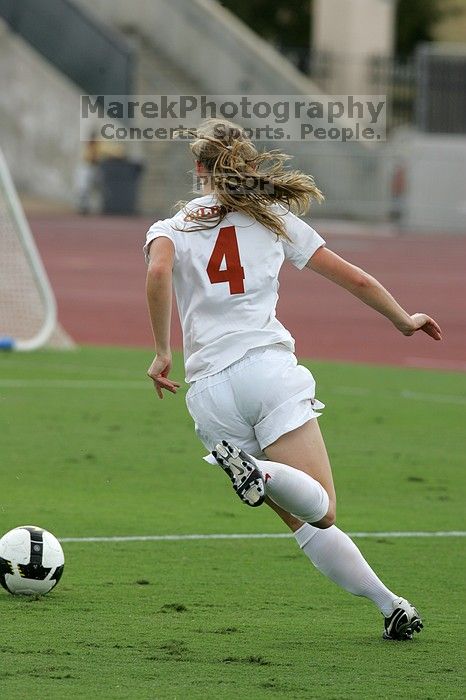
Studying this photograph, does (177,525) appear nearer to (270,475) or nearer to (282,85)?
(270,475)

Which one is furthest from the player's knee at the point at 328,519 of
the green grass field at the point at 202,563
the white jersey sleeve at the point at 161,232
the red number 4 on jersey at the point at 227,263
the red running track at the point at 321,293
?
the red running track at the point at 321,293

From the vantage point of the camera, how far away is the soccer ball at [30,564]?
6457 mm

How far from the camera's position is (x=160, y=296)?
578 cm

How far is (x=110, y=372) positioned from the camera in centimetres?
1532

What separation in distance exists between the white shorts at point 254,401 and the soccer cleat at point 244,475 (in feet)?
0.99

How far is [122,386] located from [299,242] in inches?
334

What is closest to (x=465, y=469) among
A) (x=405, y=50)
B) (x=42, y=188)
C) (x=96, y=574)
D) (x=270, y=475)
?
(x=96, y=574)

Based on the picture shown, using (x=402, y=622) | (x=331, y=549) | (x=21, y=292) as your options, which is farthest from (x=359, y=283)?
(x=21, y=292)

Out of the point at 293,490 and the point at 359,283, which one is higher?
the point at 359,283

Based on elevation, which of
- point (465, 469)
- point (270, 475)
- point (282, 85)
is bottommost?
point (465, 469)

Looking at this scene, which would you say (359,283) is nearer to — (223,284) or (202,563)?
(223,284)

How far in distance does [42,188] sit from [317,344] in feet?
96.1

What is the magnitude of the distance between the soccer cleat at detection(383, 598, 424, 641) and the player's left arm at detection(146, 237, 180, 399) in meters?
1.25

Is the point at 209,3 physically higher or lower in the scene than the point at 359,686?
higher
